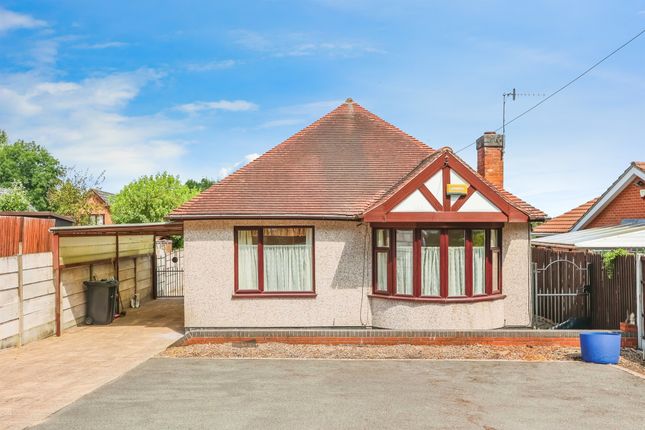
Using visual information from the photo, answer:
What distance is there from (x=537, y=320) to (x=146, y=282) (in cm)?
1464

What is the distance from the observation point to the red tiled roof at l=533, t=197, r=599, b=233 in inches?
1010

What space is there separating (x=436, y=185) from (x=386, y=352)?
4.24 m

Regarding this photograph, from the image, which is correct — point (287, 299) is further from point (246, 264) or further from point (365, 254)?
point (365, 254)

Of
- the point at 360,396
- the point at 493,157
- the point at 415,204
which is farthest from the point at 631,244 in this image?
the point at 360,396

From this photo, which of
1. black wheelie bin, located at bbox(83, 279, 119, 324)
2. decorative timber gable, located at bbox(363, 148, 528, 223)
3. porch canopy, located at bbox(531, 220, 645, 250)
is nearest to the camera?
decorative timber gable, located at bbox(363, 148, 528, 223)

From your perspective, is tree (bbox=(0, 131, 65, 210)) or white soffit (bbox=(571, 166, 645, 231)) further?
tree (bbox=(0, 131, 65, 210))

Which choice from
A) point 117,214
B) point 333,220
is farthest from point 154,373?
point 117,214

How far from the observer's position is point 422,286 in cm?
1324

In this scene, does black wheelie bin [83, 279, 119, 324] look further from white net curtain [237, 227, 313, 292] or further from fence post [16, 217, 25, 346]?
white net curtain [237, 227, 313, 292]

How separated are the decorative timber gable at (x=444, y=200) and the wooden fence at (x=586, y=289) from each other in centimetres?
261

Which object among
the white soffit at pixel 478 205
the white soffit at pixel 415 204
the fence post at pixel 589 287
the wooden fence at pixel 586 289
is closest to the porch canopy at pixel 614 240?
the wooden fence at pixel 586 289

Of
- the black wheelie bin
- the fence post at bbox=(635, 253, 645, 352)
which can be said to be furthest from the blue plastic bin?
the black wheelie bin

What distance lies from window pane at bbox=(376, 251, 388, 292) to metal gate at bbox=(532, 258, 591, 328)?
430 centimetres

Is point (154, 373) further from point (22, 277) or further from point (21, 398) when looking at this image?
point (22, 277)
